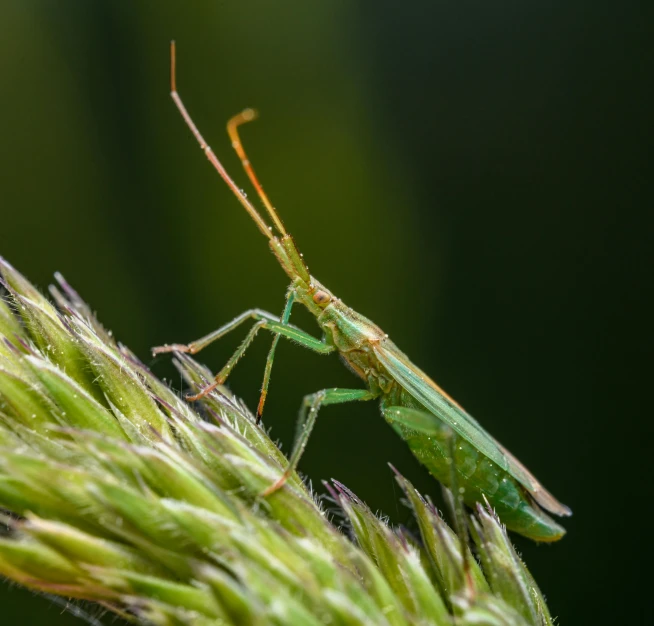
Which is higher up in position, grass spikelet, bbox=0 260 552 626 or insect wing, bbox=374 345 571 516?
grass spikelet, bbox=0 260 552 626

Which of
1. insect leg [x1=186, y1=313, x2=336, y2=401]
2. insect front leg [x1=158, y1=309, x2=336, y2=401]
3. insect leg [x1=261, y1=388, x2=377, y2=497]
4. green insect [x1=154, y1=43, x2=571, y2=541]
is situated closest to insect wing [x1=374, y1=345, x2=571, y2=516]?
green insect [x1=154, y1=43, x2=571, y2=541]

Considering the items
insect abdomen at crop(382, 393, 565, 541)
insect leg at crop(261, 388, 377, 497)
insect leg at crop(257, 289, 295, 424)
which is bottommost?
insect abdomen at crop(382, 393, 565, 541)

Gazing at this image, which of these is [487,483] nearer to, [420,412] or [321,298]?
[420,412]

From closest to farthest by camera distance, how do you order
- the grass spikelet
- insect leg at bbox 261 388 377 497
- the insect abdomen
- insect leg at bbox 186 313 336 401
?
the grass spikelet < insect leg at bbox 261 388 377 497 < insect leg at bbox 186 313 336 401 < the insect abdomen

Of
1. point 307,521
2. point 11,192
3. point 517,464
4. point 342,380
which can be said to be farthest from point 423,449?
point 11,192

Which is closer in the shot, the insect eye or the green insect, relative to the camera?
the green insect

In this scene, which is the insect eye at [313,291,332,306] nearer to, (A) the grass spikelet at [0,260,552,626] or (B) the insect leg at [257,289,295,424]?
(B) the insect leg at [257,289,295,424]

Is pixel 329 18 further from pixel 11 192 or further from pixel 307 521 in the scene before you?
pixel 307 521
